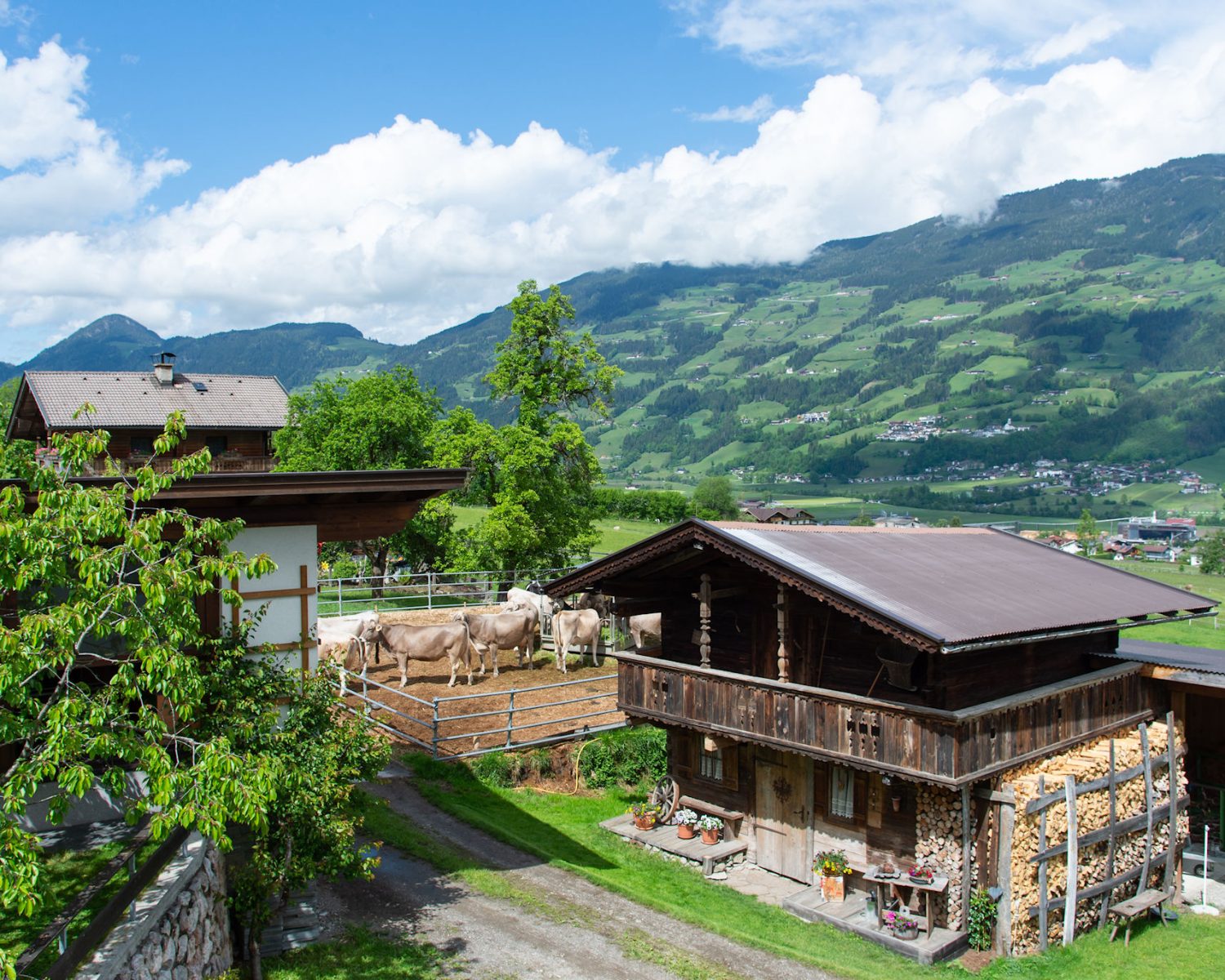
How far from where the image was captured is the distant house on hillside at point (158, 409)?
1863 inches

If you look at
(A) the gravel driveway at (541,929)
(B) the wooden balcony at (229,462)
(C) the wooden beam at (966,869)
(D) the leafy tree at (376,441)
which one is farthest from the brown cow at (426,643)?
(B) the wooden balcony at (229,462)

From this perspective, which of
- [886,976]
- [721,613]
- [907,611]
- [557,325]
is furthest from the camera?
[557,325]

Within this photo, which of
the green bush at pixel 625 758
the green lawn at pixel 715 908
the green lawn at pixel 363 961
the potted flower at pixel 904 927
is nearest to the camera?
the green lawn at pixel 363 961

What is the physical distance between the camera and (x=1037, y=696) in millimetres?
15891

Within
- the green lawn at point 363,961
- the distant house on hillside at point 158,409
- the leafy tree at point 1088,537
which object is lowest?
the leafy tree at point 1088,537

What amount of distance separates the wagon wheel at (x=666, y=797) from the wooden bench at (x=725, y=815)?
56 centimetres

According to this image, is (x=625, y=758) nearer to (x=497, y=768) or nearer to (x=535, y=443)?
(x=497, y=768)

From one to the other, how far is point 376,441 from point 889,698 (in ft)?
117

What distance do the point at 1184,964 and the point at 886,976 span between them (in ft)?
20.1

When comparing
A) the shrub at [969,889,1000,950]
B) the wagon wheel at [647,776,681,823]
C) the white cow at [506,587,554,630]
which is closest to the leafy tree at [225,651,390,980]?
the wagon wheel at [647,776,681,823]

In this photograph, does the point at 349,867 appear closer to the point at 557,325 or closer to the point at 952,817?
the point at 952,817

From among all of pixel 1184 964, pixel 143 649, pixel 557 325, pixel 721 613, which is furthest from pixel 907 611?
pixel 557 325

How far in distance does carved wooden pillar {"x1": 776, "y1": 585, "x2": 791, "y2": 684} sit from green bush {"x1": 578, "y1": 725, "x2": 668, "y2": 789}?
5.69 m

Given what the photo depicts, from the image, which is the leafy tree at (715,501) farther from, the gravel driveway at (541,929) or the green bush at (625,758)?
the gravel driveway at (541,929)
